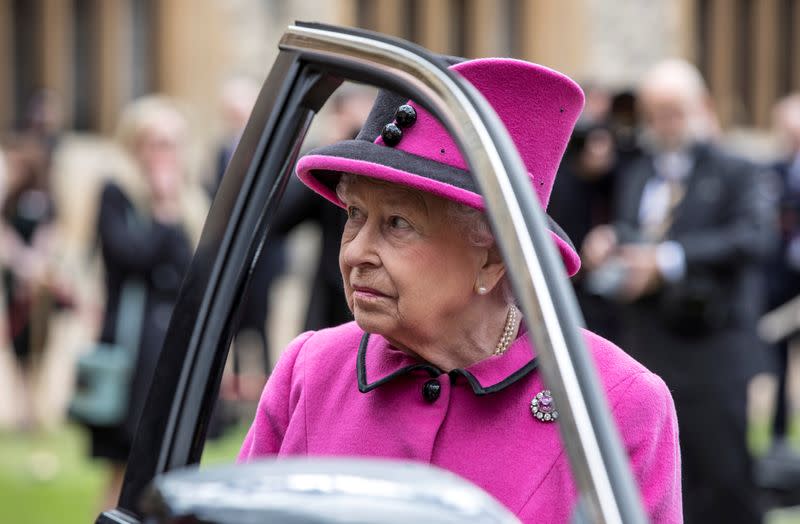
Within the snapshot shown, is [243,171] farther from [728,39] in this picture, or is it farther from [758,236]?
[728,39]

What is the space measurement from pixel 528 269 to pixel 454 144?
47 cm

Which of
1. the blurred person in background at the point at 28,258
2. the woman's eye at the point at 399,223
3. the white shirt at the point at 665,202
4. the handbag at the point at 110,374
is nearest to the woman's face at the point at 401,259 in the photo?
the woman's eye at the point at 399,223

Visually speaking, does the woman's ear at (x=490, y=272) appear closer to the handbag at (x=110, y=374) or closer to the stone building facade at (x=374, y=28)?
the handbag at (x=110, y=374)

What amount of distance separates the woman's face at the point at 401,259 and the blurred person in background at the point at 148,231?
414 centimetres

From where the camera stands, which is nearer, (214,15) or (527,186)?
(527,186)

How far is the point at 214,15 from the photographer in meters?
14.7

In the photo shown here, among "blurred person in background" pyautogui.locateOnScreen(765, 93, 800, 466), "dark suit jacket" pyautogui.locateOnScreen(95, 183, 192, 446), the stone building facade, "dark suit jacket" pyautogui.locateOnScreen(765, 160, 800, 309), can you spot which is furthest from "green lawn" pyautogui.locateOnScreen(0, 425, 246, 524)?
the stone building facade

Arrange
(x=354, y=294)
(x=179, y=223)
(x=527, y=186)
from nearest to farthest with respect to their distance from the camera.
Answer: (x=527, y=186), (x=354, y=294), (x=179, y=223)

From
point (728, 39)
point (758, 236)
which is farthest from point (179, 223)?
point (728, 39)

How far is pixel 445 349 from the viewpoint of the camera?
1980 mm

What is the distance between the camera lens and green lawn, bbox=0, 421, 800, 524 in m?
6.51

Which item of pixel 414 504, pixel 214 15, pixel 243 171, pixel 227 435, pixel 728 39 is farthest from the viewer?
pixel 728 39

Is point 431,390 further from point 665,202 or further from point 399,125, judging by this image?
point 665,202

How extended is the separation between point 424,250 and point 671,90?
13.6 feet
